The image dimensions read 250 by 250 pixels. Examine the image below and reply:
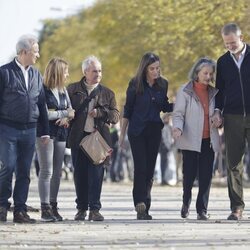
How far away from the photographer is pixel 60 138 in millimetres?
16297

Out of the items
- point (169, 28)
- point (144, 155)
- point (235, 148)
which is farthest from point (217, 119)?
point (169, 28)

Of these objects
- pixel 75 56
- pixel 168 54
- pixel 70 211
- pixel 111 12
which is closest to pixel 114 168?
pixel 168 54

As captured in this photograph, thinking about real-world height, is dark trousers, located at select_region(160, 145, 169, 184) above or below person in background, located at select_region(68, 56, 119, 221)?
below

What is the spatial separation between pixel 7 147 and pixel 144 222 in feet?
6.23

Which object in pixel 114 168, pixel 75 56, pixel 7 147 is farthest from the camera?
pixel 75 56

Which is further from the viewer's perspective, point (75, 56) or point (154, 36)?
point (75, 56)

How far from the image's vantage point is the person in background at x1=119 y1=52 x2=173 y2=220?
1661cm

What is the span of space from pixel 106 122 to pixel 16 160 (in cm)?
131

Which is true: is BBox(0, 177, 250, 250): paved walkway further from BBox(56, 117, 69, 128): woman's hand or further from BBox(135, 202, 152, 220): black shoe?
BBox(56, 117, 69, 128): woman's hand

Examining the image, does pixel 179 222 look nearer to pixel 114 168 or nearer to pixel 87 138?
pixel 87 138

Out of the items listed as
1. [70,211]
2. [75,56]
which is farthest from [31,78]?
[75,56]

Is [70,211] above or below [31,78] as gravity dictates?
below

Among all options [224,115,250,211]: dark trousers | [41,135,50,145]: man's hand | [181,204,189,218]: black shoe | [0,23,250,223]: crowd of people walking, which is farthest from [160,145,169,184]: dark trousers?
[41,135,50,145]: man's hand

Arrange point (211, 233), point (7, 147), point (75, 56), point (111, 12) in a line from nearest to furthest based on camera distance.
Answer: point (211, 233) → point (7, 147) → point (111, 12) → point (75, 56)
